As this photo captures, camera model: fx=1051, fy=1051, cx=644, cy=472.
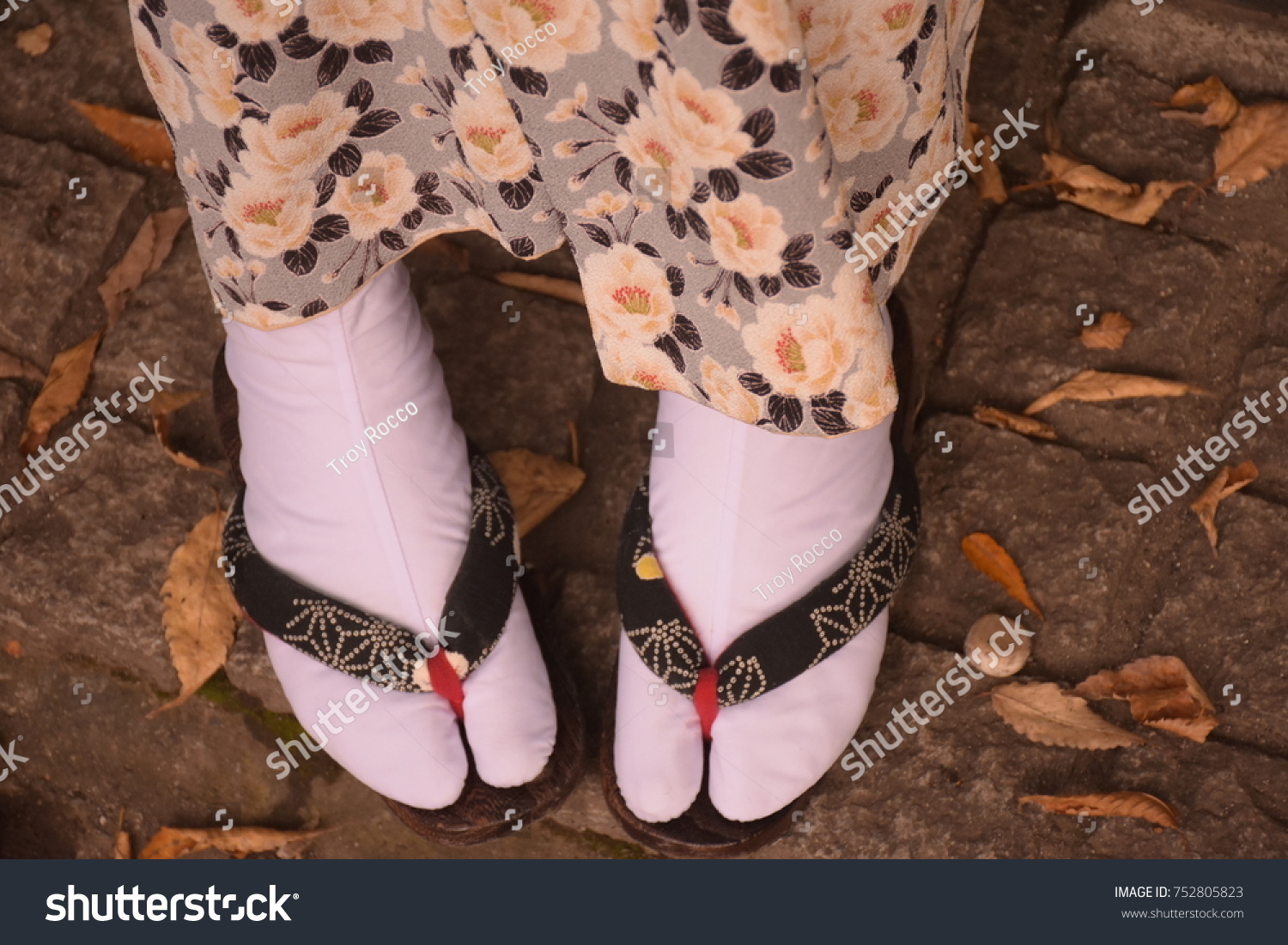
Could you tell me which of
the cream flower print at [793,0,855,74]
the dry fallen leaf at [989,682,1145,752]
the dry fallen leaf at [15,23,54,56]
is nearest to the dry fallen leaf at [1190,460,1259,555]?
the dry fallen leaf at [989,682,1145,752]

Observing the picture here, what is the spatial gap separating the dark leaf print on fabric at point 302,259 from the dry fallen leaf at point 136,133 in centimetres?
91

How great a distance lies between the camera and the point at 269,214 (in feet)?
2.77

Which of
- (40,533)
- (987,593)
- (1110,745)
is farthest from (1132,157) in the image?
(40,533)

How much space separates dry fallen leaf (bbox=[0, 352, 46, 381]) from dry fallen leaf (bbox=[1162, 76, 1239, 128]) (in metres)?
1.73

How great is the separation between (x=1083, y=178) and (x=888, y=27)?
0.98 metres

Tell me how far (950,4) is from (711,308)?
275mm

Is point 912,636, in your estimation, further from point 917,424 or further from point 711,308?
point 711,308

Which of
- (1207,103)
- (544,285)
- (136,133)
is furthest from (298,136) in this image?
(1207,103)

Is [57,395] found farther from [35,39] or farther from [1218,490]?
[1218,490]

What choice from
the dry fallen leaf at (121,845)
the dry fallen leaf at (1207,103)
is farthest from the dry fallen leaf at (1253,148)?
the dry fallen leaf at (121,845)

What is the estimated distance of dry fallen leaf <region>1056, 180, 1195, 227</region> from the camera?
152 cm

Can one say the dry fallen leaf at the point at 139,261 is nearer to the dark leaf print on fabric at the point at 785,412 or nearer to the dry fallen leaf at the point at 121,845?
the dry fallen leaf at the point at 121,845

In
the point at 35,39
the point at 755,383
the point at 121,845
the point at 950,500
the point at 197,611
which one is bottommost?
the point at 121,845

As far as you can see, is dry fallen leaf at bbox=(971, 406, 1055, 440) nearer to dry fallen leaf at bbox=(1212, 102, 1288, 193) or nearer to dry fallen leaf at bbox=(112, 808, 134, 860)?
dry fallen leaf at bbox=(1212, 102, 1288, 193)
